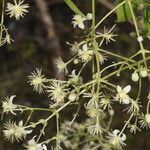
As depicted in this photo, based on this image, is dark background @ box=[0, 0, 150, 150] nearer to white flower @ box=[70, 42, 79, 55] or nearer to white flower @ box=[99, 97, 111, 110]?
white flower @ box=[70, 42, 79, 55]

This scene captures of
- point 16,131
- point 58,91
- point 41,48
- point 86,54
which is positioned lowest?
point 16,131

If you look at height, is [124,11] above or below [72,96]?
above

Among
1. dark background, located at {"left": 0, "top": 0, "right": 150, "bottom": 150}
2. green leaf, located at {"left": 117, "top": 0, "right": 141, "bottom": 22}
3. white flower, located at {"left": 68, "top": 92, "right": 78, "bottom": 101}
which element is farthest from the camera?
dark background, located at {"left": 0, "top": 0, "right": 150, "bottom": 150}

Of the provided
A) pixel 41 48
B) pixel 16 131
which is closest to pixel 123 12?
pixel 16 131

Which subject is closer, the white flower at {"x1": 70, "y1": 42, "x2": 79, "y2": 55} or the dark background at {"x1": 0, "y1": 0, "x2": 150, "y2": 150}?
the white flower at {"x1": 70, "y1": 42, "x2": 79, "y2": 55}

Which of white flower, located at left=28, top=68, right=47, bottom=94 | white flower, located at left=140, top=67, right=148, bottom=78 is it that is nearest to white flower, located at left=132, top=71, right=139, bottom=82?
white flower, located at left=140, top=67, right=148, bottom=78

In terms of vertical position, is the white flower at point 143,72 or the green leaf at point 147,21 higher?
the green leaf at point 147,21

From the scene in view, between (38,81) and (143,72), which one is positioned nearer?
(143,72)

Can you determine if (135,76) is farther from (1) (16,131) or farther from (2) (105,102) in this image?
(1) (16,131)

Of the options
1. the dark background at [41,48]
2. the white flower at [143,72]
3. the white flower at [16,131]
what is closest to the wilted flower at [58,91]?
the white flower at [16,131]

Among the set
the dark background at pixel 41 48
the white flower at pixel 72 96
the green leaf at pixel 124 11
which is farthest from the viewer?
the dark background at pixel 41 48

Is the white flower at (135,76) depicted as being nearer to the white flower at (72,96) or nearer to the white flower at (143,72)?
the white flower at (143,72)
